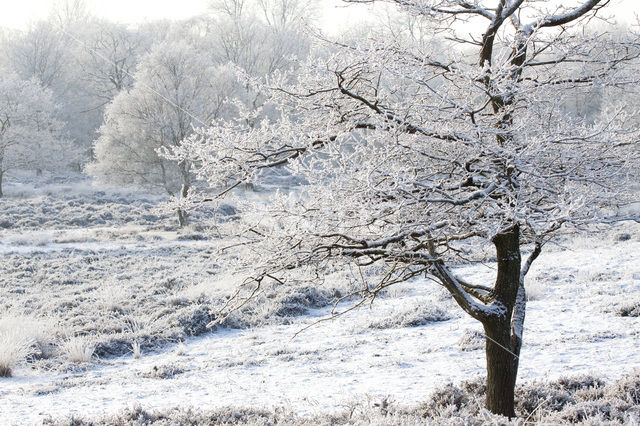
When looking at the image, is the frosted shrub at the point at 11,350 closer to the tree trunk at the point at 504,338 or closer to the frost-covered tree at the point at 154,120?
the tree trunk at the point at 504,338

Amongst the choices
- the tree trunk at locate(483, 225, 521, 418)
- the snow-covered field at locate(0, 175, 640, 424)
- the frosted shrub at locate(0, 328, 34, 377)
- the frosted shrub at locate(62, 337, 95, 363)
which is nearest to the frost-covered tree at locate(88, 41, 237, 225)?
A: the snow-covered field at locate(0, 175, 640, 424)

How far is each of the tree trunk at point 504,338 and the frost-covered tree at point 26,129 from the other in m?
31.2

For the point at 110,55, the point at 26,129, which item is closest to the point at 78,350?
the point at 26,129

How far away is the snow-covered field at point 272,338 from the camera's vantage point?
5785mm

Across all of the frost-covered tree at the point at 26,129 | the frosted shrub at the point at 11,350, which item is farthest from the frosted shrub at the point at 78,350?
the frost-covered tree at the point at 26,129

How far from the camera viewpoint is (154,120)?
897 inches

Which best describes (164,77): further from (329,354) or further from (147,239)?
(329,354)

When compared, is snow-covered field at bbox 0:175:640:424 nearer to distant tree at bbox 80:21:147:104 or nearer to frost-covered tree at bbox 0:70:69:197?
frost-covered tree at bbox 0:70:69:197

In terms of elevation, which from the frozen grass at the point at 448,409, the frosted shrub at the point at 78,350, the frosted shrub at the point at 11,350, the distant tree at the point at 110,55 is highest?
the distant tree at the point at 110,55

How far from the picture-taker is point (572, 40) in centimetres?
425

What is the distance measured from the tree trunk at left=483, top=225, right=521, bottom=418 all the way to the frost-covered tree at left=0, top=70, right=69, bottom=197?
31.2m

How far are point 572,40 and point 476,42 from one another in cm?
75

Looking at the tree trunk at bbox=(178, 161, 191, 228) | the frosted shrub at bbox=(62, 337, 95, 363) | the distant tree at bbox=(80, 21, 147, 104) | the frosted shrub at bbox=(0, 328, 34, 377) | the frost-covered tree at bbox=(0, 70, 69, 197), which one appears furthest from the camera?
the distant tree at bbox=(80, 21, 147, 104)

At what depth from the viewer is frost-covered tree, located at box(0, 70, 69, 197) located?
29.7 meters
